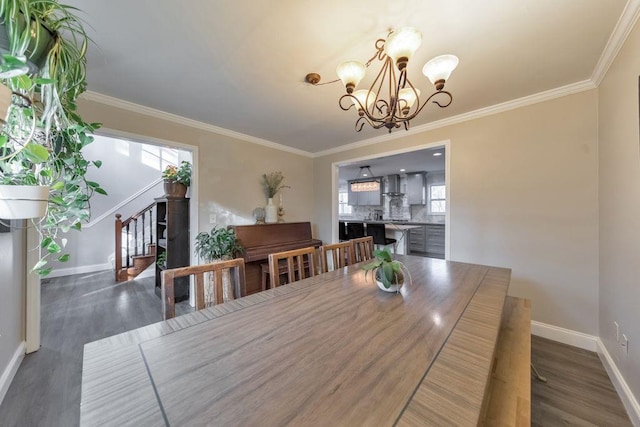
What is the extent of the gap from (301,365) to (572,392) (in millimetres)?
2190

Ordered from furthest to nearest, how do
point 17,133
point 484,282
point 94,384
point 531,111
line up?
1. point 531,111
2. point 484,282
3. point 17,133
4. point 94,384

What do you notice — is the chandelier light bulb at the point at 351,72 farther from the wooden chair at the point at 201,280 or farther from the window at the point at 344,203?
the window at the point at 344,203

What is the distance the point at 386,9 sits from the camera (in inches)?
53.1

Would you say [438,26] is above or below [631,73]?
above

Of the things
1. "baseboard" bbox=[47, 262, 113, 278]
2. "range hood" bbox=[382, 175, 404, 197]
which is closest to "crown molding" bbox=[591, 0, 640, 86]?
"range hood" bbox=[382, 175, 404, 197]

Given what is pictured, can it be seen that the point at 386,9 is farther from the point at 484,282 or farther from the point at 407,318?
the point at 484,282

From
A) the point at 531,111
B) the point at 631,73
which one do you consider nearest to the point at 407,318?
the point at 631,73

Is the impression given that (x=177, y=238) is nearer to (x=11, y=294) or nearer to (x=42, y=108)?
(x=11, y=294)

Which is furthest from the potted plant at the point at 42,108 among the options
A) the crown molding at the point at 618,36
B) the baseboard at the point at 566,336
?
the baseboard at the point at 566,336

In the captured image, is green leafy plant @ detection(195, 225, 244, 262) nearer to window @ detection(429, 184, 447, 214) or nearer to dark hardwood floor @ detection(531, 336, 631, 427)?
dark hardwood floor @ detection(531, 336, 631, 427)

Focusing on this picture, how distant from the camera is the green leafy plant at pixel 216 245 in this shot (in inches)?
112

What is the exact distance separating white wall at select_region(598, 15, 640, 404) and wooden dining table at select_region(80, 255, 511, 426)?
1.08 metres

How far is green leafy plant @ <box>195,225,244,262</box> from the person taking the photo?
2852 millimetres

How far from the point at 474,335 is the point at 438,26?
1740mm
